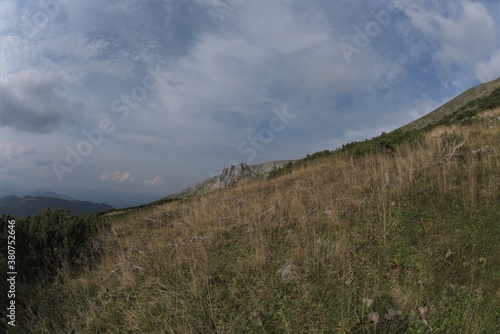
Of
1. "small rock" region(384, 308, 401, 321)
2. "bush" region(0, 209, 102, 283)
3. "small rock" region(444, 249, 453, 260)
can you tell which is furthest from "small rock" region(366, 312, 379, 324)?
"bush" region(0, 209, 102, 283)

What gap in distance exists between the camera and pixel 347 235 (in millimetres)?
4742

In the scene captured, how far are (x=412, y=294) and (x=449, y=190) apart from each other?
316 centimetres

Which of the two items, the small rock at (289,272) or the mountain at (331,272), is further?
the small rock at (289,272)

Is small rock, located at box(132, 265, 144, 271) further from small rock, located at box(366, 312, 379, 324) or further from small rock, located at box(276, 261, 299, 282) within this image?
small rock, located at box(366, 312, 379, 324)

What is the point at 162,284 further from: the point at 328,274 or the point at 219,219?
the point at 219,219

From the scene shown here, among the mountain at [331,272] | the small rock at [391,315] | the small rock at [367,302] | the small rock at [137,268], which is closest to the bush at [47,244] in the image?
the mountain at [331,272]

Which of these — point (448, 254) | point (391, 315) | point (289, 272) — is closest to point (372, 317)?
point (391, 315)

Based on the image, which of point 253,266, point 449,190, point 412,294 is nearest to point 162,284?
point 253,266

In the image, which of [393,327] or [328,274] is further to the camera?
[328,274]

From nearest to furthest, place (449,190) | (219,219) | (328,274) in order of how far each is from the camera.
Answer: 1. (328,274)
2. (449,190)
3. (219,219)

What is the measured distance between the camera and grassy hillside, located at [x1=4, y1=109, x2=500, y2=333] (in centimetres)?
305

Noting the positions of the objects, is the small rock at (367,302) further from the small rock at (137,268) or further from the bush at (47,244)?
the bush at (47,244)

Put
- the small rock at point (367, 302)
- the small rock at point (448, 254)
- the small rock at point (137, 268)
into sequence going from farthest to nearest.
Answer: the small rock at point (137, 268) < the small rock at point (448, 254) < the small rock at point (367, 302)

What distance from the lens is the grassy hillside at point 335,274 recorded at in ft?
10.0
